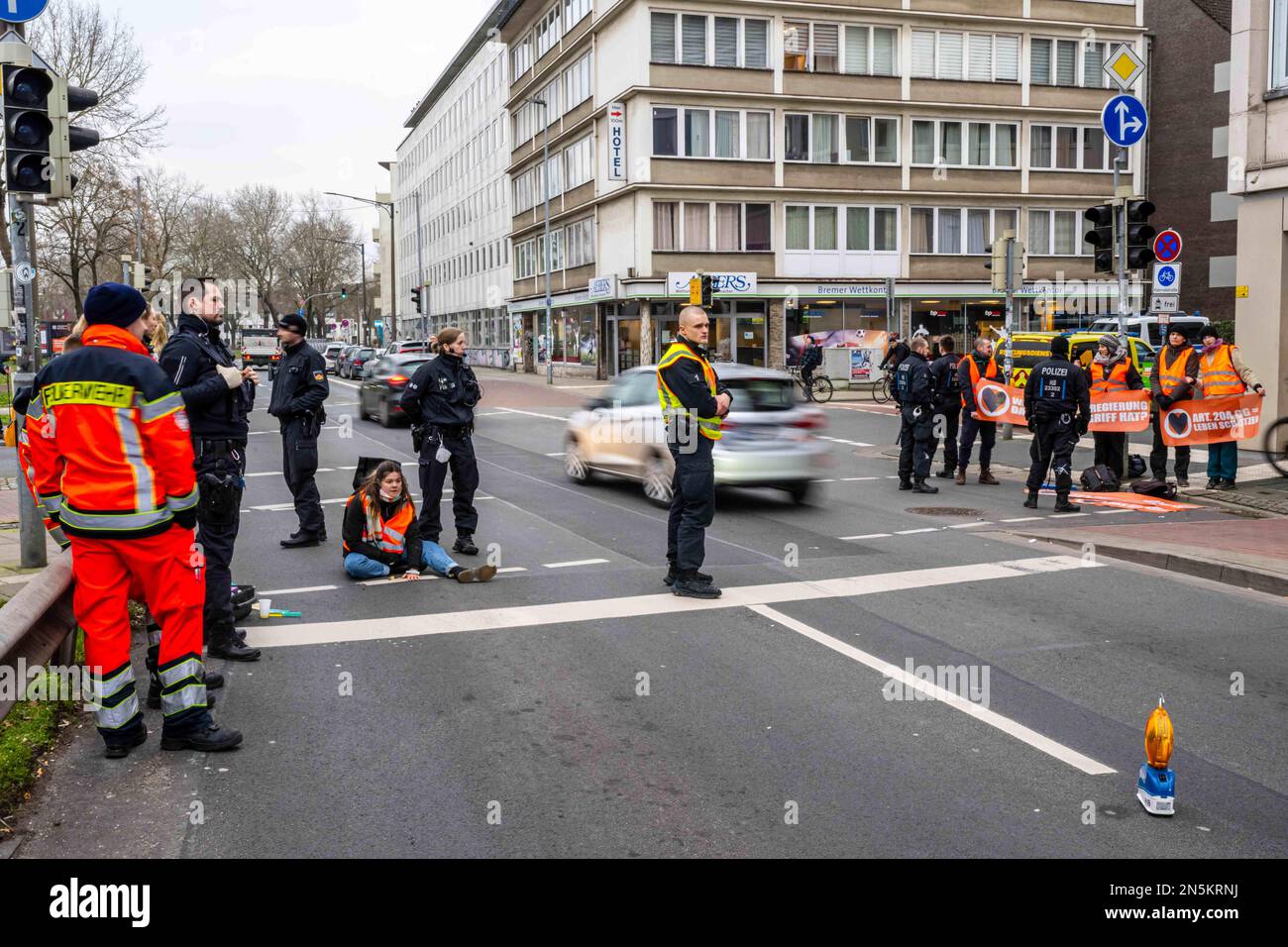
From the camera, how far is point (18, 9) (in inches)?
360

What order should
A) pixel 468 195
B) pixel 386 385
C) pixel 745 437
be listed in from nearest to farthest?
pixel 745 437 < pixel 386 385 < pixel 468 195

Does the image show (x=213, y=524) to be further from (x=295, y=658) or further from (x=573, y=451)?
(x=573, y=451)

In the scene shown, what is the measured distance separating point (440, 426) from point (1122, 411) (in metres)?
9.47

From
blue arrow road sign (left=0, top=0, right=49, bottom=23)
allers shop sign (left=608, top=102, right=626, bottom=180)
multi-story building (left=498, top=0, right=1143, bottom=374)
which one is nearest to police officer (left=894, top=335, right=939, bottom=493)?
blue arrow road sign (left=0, top=0, right=49, bottom=23)

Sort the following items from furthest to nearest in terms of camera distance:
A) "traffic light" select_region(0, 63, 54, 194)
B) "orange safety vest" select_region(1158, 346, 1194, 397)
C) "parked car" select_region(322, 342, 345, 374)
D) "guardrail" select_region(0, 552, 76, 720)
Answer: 1. "parked car" select_region(322, 342, 345, 374)
2. "orange safety vest" select_region(1158, 346, 1194, 397)
3. "traffic light" select_region(0, 63, 54, 194)
4. "guardrail" select_region(0, 552, 76, 720)

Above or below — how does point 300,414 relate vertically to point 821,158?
below

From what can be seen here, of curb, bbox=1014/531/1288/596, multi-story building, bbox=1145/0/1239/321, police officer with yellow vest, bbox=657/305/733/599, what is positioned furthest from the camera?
multi-story building, bbox=1145/0/1239/321

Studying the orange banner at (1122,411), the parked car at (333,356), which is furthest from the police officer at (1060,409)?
the parked car at (333,356)

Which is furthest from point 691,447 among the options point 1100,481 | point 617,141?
point 617,141

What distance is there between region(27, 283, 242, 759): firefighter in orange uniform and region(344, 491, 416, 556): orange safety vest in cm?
396

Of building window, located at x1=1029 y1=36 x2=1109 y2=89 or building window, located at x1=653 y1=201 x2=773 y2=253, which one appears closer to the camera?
building window, located at x1=653 y1=201 x2=773 y2=253

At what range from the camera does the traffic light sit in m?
9.09

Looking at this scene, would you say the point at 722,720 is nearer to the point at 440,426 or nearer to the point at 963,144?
the point at 440,426

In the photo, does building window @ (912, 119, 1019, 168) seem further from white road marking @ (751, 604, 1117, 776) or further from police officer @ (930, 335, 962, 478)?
white road marking @ (751, 604, 1117, 776)
